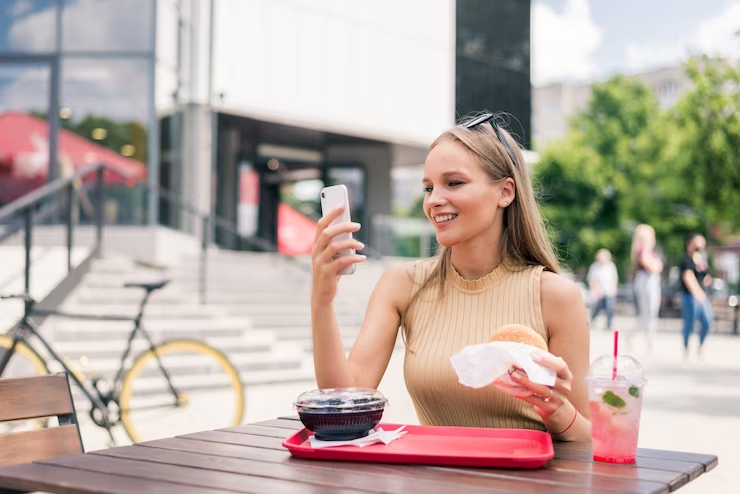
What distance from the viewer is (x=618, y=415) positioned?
199cm

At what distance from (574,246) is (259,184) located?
26095 mm

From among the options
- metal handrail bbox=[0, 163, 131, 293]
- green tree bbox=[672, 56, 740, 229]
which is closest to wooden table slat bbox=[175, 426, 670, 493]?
metal handrail bbox=[0, 163, 131, 293]

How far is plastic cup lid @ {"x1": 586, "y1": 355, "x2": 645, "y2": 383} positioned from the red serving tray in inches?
8.1

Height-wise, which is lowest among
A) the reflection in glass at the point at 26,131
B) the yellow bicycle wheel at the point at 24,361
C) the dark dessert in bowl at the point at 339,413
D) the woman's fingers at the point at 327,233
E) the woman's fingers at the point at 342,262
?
the yellow bicycle wheel at the point at 24,361

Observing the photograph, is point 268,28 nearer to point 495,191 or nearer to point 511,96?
point 511,96

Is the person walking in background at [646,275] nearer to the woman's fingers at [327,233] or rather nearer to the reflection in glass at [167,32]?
the reflection in glass at [167,32]

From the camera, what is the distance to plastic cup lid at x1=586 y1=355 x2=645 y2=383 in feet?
6.51

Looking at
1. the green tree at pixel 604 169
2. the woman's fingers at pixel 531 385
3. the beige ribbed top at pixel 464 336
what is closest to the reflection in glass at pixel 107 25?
the beige ribbed top at pixel 464 336

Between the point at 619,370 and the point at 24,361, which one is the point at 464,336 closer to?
the point at 619,370

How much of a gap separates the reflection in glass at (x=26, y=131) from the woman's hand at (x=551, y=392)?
1396 cm

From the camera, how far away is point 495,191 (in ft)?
9.12

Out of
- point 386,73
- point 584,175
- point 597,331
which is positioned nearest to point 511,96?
A: point 386,73

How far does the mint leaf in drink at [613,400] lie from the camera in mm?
1982

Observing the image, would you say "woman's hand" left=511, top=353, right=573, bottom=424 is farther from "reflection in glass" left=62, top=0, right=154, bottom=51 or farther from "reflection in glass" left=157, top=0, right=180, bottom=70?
"reflection in glass" left=157, top=0, right=180, bottom=70
